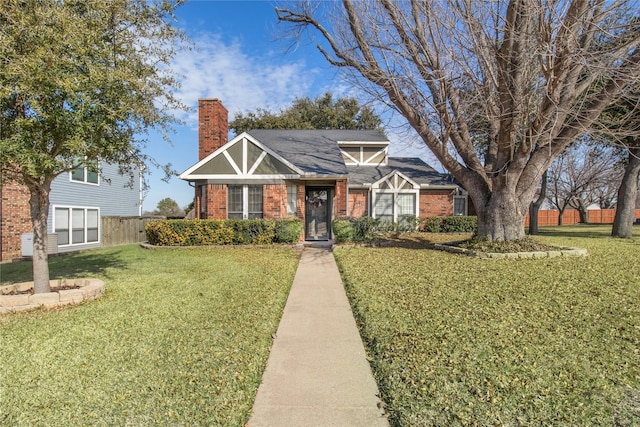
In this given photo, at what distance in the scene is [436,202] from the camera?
1844 cm

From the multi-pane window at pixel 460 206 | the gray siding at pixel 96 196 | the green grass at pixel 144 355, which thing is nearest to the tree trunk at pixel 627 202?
the multi-pane window at pixel 460 206

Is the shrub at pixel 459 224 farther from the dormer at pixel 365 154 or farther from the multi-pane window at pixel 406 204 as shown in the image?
the dormer at pixel 365 154

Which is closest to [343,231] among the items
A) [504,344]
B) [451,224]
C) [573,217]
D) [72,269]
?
[451,224]

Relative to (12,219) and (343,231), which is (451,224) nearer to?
(343,231)

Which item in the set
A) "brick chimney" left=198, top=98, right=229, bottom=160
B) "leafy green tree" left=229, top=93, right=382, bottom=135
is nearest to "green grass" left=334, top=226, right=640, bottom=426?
"brick chimney" left=198, top=98, right=229, bottom=160

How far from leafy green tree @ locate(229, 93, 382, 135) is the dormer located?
12750 mm

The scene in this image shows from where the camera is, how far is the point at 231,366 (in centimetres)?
344

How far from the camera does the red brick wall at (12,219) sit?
39.7ft

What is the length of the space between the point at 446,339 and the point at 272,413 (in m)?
2.17

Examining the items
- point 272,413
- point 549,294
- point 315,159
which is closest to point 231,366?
point 272,413

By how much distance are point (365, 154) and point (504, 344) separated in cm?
1720

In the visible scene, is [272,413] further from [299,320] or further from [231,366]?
[299,320]

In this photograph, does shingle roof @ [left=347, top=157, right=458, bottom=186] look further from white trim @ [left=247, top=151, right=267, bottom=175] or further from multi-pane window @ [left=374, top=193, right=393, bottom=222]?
white trim @ [left=247, top=151, right=267, bottom=175]

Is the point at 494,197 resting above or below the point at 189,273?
above
